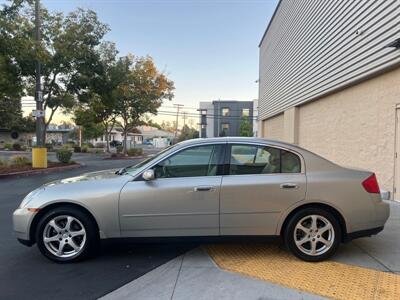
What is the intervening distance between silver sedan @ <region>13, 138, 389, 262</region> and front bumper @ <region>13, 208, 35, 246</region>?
0.01m

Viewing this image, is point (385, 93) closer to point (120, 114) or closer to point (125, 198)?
point (125, 198)

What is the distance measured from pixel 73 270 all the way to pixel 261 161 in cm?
264

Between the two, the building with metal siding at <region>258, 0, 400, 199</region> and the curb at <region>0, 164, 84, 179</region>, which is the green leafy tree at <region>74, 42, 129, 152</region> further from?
the building with metal siding at <region>258, 0, 400, 199</region>

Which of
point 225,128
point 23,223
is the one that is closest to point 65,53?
point 23,223

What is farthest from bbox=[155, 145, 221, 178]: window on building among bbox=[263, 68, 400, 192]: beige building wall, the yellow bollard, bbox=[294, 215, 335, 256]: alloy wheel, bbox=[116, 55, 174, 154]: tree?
bbox=[116, 55, 174, 154]: tree

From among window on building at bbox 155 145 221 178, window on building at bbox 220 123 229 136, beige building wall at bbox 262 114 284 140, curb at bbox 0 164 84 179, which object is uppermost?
window on building at bbox 220 123 229 136

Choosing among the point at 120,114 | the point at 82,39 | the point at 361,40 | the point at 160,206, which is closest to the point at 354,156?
the point at 361,40

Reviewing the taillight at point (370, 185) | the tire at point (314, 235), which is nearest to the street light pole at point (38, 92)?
the tire at point (314, 235)

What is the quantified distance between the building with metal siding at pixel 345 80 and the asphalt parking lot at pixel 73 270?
5.99 meters

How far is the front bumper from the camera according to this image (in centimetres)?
443

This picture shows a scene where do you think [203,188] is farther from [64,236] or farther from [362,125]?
[362,125]

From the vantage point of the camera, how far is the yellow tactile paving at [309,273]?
3.65 metres

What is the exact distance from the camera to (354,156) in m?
10.3

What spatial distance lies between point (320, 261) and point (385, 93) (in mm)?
5592
